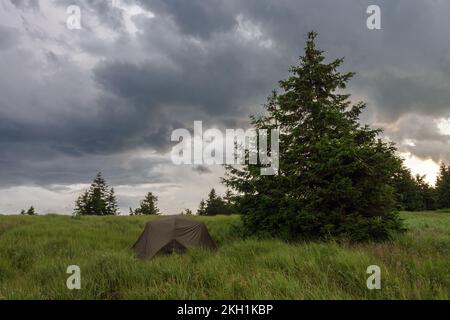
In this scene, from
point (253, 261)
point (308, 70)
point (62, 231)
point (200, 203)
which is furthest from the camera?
point (200, 203)

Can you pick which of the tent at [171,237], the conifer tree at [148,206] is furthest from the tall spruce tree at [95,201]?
the tent at [171,237]

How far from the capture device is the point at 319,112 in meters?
10.8

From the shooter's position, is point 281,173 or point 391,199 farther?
point 281,173

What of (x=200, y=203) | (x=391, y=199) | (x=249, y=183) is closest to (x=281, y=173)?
(x=249, y=183)

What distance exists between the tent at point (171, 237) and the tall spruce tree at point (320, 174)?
7.04ft


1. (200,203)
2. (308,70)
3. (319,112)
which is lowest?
(200,203)

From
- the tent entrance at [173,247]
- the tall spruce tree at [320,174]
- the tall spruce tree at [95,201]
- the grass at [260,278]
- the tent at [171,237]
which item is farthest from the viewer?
the tall spruce tree at [95,201]

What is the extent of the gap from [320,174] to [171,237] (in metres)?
6.45

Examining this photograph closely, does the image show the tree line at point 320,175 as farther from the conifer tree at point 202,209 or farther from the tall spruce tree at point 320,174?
the conifer tree at point 202,209

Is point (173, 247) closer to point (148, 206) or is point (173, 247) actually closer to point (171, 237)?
point (171, 237)

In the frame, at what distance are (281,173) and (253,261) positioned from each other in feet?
16.8

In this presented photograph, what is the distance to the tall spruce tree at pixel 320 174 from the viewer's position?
934 cm

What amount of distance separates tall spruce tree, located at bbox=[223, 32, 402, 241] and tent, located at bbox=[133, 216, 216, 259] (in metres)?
2.15
